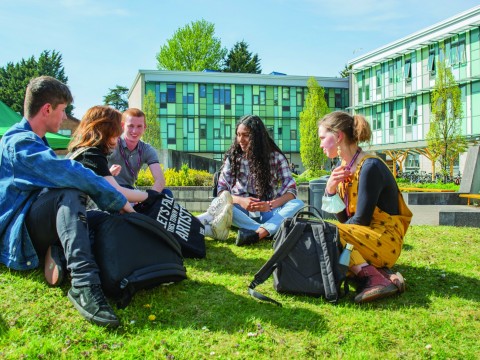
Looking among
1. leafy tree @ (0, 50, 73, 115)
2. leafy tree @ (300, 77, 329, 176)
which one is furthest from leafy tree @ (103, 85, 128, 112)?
leafy tree @ (300, 77, 329, 176)

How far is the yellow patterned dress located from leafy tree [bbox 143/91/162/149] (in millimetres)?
41232

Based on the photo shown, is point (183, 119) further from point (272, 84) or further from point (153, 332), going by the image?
point (153, 332)

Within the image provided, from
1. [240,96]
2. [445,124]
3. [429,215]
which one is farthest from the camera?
[240,96]

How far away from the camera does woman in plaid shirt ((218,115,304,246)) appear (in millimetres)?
6227

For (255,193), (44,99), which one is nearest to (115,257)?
(44,99)

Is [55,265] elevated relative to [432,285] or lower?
elevated

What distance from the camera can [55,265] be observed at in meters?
3.49

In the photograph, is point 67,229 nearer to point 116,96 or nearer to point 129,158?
point 129,158

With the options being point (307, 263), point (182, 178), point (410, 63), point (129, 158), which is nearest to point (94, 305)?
point (307, 263)

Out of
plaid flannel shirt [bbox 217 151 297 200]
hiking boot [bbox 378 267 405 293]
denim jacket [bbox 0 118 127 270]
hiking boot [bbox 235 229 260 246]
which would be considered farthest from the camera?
plaid flannel shirt [bbox 217 151 297 200]

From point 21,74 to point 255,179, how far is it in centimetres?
6245

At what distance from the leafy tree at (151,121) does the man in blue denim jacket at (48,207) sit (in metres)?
41.2

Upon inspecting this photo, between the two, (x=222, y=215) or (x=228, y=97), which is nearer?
(x=222, y=215)

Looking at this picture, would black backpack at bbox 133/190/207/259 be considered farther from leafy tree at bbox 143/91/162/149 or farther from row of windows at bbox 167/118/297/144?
row of windows at bbox 167/118/297/144
